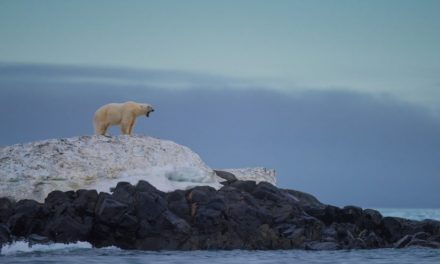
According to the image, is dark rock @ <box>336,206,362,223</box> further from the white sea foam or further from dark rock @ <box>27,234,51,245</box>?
dark rock @ <box>27,234,51,245</box>

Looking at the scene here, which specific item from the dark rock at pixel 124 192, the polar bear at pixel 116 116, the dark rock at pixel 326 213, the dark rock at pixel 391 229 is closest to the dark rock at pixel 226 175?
the dark rock at pixel 326 213

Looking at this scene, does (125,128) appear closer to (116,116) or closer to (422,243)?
(116,116)

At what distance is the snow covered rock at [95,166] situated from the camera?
34062 mm

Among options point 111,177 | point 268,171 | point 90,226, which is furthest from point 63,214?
point 268,171

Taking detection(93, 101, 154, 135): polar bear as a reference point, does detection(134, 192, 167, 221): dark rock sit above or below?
below

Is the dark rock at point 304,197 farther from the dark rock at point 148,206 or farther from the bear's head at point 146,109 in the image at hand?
the dark rock at point 148,206

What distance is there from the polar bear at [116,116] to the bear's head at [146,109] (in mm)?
475

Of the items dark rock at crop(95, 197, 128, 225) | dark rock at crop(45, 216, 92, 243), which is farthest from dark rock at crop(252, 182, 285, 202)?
dark rock at crop(45, 216, 92, 243)

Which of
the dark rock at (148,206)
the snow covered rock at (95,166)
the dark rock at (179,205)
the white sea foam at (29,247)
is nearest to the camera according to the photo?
the white sea foam at (29,247)

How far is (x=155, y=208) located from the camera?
30859 millimetres

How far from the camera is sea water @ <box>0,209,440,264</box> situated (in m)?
26.7

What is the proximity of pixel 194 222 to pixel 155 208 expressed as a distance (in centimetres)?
163

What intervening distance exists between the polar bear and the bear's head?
0.47 m

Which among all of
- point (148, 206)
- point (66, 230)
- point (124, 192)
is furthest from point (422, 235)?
point (66, 230)
